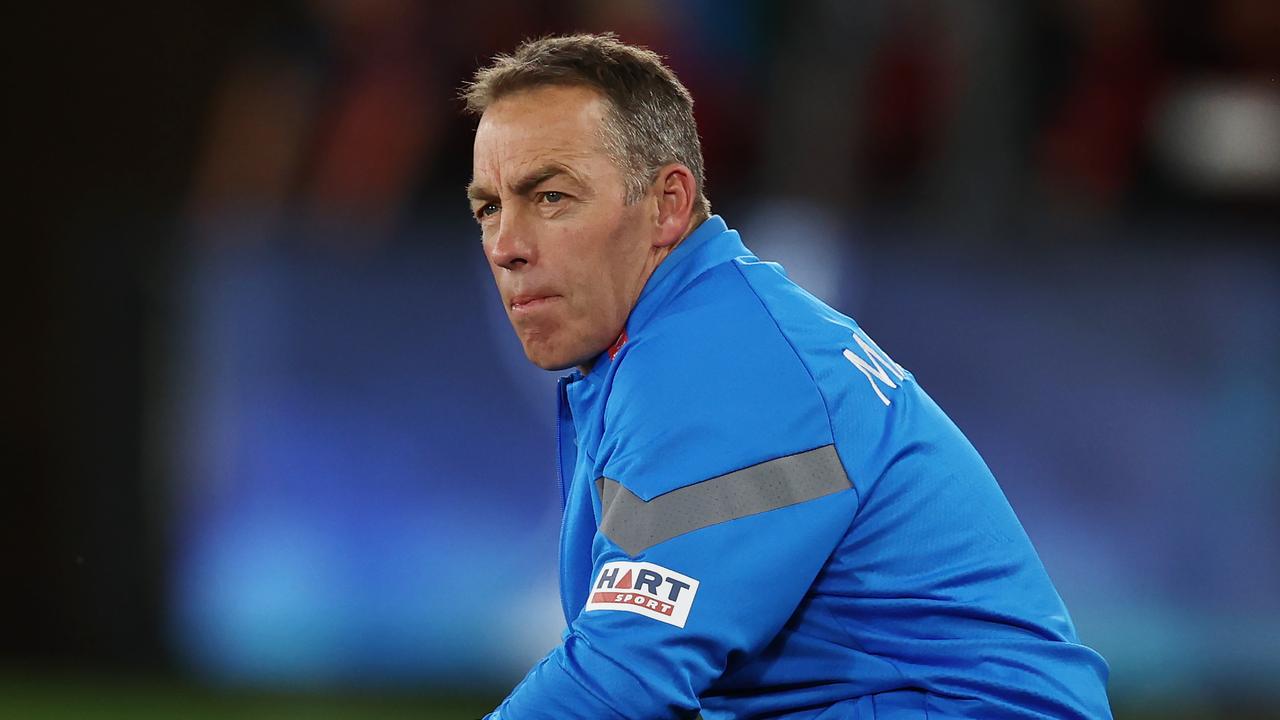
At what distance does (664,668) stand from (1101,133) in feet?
24.2

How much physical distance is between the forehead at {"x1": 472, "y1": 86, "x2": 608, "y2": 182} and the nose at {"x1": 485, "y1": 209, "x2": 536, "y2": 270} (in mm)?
84

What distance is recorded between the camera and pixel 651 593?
292cm

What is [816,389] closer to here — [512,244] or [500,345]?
[512,244]

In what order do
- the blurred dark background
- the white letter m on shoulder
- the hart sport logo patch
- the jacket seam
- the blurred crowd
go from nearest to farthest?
the hart sport logo patch, the jacket seam, the white letter m on shoulder, the blurred dark background, the blurred crowd

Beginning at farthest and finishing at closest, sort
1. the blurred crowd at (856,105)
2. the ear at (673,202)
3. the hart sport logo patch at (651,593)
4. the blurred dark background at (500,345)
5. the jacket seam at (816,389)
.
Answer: the blurred crowd at (856,105) < the blurred dark background at (500,345) < the ear at (673,202) < the jacket seam at (816,389) < the hart sport logo patch at (651,593)

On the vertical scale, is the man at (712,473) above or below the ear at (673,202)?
below

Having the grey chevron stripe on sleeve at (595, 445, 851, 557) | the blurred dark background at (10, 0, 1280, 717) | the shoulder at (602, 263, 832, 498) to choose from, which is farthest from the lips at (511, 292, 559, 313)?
the blurred dark background at (10, 0, 1280, 717)

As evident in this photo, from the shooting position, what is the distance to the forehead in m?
3.40

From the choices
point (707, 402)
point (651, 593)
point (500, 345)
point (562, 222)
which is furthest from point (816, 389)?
point (500, 345)

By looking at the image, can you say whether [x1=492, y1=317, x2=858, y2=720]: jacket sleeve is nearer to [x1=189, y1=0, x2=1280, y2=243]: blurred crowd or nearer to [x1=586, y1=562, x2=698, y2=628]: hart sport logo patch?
[x1=586, y1=562, x2=698, y2=628]: hart sport logo patch

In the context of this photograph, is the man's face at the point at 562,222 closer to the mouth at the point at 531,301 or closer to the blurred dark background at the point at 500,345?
the mouth at the point at 531,301

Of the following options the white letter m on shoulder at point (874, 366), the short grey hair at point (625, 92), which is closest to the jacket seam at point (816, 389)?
the white letter m on shoulder at point (874, 366)

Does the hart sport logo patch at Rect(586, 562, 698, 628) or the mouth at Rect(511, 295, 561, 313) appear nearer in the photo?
the hart sport logo patch at Rect(586, 562, 698, 628)

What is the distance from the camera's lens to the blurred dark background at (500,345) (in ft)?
27.9
